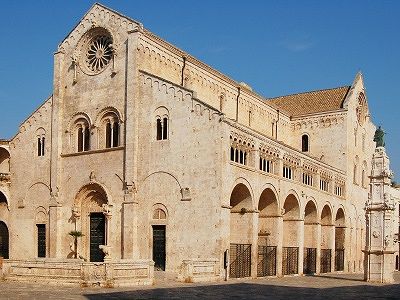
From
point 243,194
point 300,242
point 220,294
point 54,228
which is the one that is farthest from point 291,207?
point 220,294

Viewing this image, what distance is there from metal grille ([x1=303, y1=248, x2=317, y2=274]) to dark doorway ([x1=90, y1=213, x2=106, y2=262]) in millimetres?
15083

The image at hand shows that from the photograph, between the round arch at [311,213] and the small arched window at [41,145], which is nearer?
the small arched window at [41,145]

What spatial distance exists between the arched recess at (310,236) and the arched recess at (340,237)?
16.9ft

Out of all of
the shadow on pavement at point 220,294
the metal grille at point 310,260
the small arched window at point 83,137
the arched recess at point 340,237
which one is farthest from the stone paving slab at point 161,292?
the arched recess at point 340,237

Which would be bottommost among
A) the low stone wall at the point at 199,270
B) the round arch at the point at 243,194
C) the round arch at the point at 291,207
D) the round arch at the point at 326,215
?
the low stone wall at the point at 199,270

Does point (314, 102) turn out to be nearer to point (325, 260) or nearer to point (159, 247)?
point (325, 260)

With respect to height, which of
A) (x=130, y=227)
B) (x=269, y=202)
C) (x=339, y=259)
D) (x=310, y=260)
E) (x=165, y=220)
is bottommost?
(x=339, y=259)

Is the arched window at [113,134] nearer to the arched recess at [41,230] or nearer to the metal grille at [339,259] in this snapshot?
the arched recess at [41,230]

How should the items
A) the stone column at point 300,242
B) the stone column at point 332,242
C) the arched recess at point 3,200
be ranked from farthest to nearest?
the stone column at point 332,242 → the arched recess at point 3,200 → the stone column at point 300,242

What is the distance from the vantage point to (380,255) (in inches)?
1223

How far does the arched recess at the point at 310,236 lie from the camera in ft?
134

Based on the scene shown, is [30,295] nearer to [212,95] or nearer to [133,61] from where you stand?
[133,61]

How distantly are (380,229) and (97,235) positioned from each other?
16.9m

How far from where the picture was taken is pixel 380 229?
103 ft
